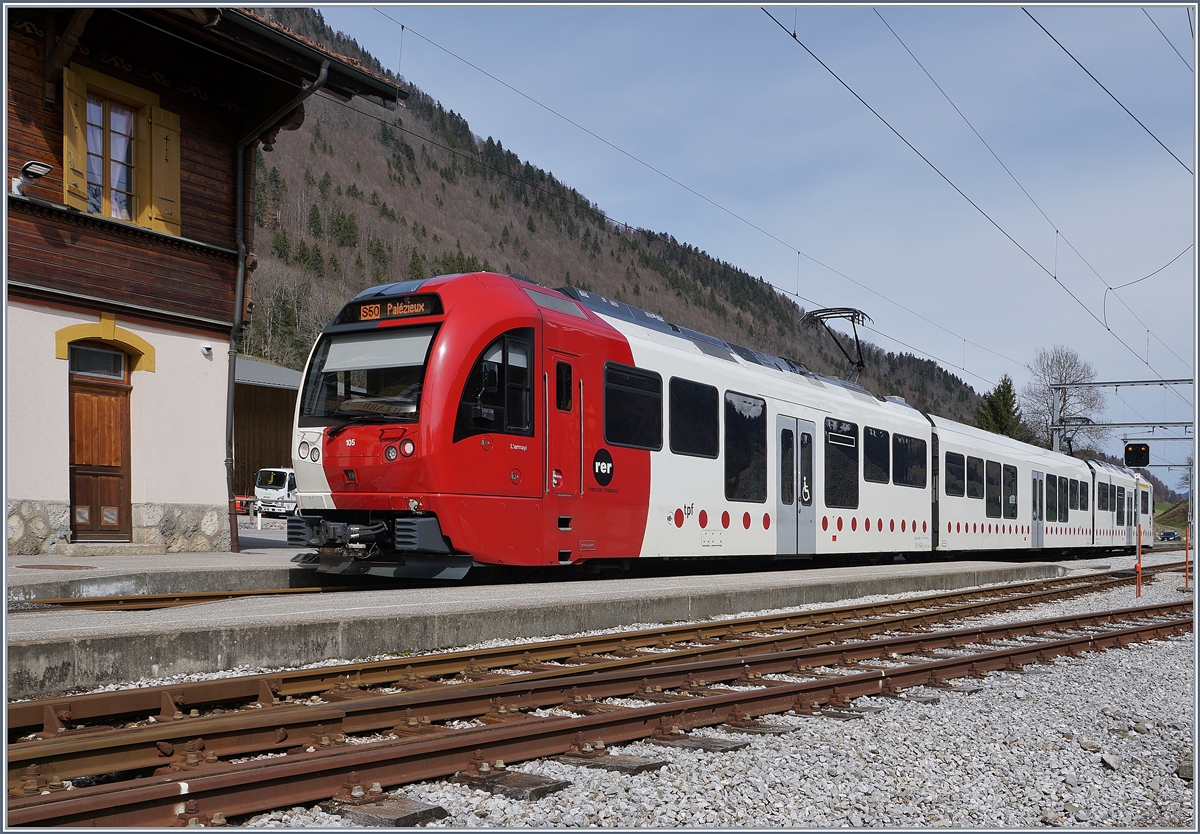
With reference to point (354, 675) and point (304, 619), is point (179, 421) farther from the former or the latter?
point (354, 675)

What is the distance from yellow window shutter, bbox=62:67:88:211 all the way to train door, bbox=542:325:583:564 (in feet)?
24.2

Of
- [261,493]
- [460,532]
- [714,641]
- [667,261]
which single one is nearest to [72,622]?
[460,532]

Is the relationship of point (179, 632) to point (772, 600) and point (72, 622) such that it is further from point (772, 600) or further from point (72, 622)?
point (772, 600)

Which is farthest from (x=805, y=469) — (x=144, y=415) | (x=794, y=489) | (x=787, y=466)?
(x=144, y=415)

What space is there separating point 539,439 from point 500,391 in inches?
29.5

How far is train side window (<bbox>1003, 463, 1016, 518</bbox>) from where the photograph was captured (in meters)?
24.6

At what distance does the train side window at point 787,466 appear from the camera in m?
15.4

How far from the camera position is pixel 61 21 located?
1313 cm

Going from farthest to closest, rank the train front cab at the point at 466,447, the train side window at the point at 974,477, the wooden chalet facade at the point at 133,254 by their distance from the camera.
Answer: the train side window at the point at 974,477
the wooden chalet facade at the point at 133,254
the train front cab at the point at 466,447

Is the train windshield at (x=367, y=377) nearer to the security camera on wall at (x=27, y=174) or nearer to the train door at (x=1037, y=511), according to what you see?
the security camera on wall at (x=27, y=174)

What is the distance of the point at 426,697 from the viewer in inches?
216

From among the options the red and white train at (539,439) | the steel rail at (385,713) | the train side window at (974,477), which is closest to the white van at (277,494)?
the train side window at (974,477)

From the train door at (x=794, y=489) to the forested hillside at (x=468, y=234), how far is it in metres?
87.3

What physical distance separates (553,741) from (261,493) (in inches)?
1293
